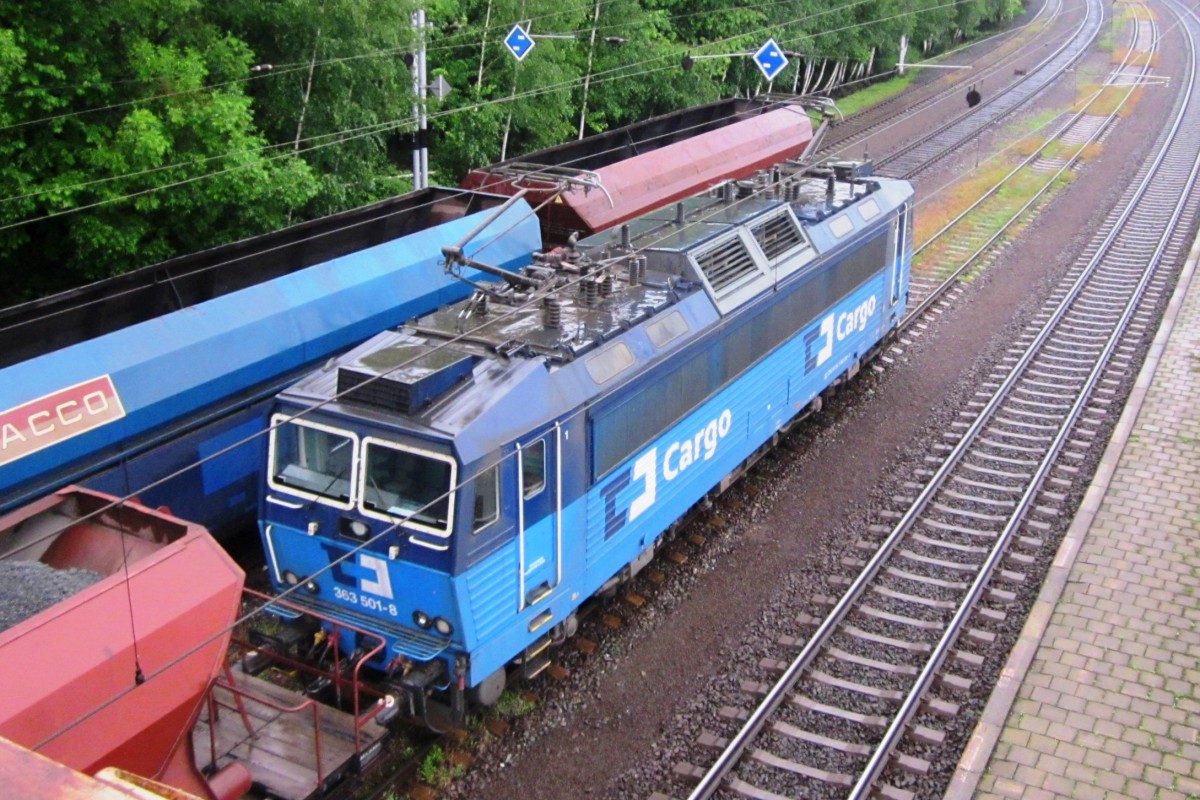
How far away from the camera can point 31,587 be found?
7.79 metres

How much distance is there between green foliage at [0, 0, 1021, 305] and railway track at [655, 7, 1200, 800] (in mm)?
11503

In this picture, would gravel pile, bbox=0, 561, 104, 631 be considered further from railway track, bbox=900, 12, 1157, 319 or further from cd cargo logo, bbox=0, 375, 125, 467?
railway track, bbox=900, 12, 1157, 319

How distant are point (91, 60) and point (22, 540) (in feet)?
37.9

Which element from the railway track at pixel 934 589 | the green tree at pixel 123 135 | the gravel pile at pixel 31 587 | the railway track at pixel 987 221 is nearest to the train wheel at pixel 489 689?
the railway track at pixel 934 589

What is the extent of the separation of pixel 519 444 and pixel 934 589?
227 inches

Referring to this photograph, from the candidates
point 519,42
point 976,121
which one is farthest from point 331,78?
point 976,121

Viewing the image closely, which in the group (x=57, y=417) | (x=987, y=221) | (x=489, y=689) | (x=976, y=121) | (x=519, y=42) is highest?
(x=519, y=42)

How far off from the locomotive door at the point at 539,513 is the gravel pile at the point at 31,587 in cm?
348

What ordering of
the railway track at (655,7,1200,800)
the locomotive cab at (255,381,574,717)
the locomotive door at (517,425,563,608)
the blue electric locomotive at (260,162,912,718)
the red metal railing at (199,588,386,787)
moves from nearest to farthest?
the red metal railing at (199,588,386,787) < the locomotive cab at (255,381,574,717) < the blue electric locomotive at (260,162,912,718) < the locomotive door at (517,425,563,608) < the railway track at (655,7,1200,800)

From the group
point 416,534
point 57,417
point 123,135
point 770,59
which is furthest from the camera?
point 770,59

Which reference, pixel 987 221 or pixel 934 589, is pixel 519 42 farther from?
pixel 934 589

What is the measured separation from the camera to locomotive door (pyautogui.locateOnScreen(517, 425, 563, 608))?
973 cm

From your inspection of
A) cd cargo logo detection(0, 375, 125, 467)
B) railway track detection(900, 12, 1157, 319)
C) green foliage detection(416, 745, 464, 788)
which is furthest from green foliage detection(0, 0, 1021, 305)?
railway track detection(900, 12, 1157, 319)

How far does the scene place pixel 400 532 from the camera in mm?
9406
